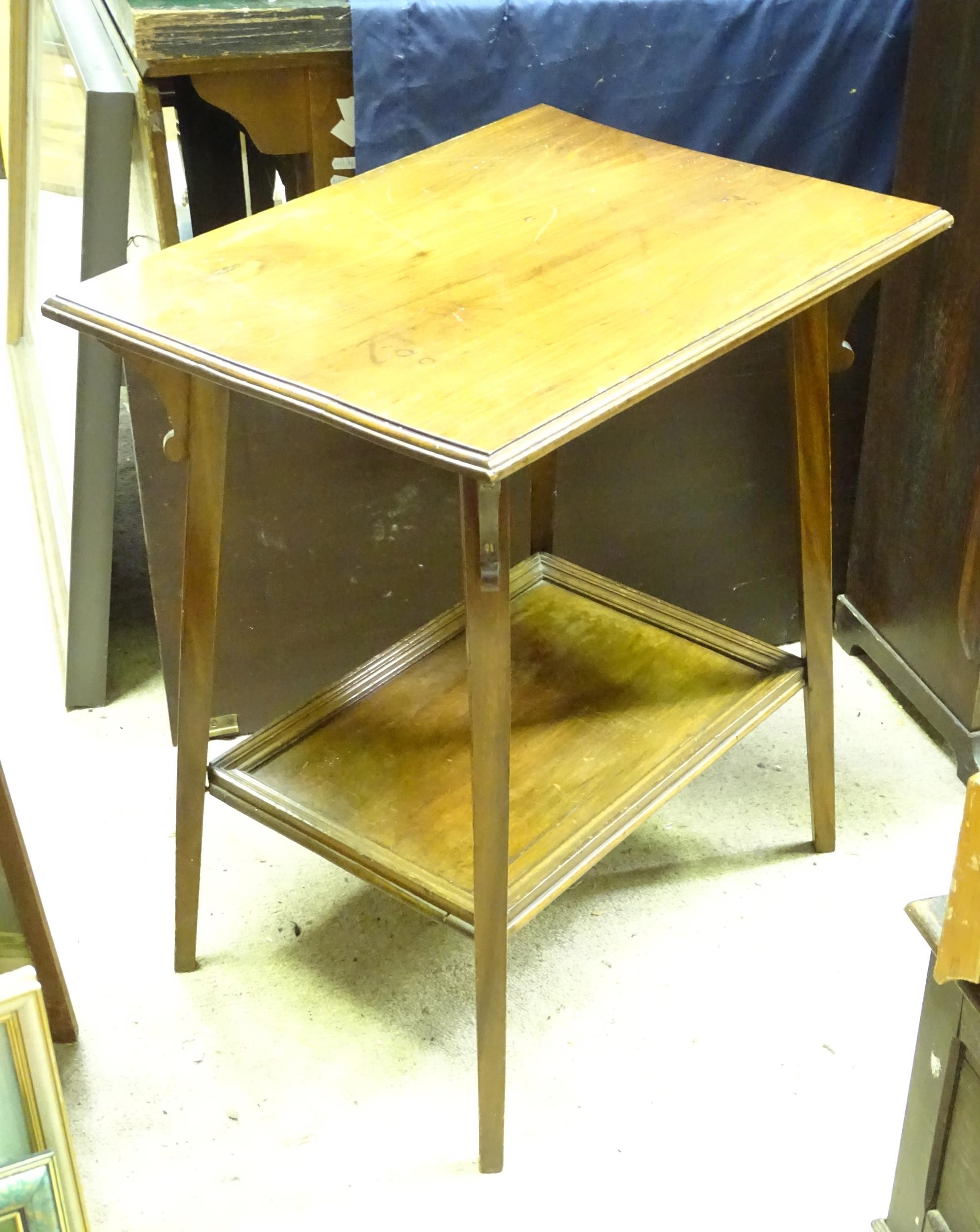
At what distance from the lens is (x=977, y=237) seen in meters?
1.59

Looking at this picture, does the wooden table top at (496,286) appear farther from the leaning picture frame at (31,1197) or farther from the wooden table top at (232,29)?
the leaning picture frame at (31,1197)

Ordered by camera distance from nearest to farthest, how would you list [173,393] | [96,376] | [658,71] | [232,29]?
[173,393]
[232,29]
[658,71]
[96,376]

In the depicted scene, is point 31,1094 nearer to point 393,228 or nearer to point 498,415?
point 498,415

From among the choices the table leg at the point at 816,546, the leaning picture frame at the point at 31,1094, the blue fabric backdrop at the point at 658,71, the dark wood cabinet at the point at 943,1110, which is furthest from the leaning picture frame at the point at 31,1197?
the blue fabric backdrop at the point at 658,71

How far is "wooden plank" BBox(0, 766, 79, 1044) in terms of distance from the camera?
1309mm

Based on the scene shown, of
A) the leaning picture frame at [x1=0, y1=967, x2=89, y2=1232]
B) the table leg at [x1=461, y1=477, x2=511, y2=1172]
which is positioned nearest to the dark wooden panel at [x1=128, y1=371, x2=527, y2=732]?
the table leg at [x1=461, y1=477, x2=511, y2=1172]

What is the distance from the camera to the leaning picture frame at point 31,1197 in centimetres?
101

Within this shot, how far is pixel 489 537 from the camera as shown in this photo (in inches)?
39.8

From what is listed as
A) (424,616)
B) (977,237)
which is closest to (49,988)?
(424,616)

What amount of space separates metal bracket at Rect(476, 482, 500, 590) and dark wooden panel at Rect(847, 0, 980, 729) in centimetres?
84

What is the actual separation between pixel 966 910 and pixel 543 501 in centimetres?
103

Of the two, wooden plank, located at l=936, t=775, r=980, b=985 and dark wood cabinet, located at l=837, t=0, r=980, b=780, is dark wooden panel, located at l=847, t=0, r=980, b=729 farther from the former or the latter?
wooden plank, located at l=936, t=775, r=980, b=985

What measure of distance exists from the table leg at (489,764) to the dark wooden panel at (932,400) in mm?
807

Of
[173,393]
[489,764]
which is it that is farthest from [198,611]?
[489,764]
